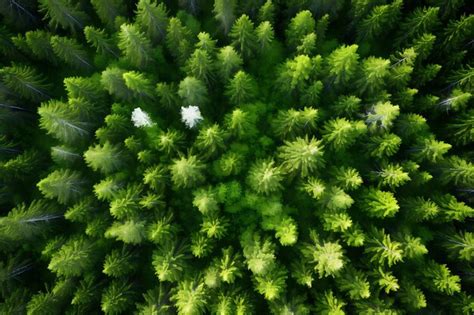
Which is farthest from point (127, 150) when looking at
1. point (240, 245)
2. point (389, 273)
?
point (389, 273)

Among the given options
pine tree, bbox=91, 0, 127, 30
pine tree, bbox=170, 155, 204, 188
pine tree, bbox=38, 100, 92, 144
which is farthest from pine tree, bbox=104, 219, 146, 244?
pine tree, bbox=91, 0, 127, 30

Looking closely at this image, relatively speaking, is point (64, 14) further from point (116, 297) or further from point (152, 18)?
point (116, 297)

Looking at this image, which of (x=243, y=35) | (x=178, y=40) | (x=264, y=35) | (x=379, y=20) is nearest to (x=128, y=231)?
(x=178, y=40)

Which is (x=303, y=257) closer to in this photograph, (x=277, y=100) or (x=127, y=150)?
(x=277, y=100)

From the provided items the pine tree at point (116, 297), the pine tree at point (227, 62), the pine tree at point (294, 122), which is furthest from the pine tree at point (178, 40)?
the pine tree at point (116, 297)

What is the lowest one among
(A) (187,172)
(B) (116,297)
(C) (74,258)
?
(B) (116,297)

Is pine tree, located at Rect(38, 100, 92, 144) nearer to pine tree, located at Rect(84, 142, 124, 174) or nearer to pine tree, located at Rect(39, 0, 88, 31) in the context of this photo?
pine tree, located at Rect(84, 142, 124, 174)

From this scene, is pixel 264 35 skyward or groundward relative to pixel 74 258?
skyward

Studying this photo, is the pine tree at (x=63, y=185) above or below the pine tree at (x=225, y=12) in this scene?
below

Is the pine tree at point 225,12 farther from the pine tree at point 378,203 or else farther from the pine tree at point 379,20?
the pine tree at point 378,203
